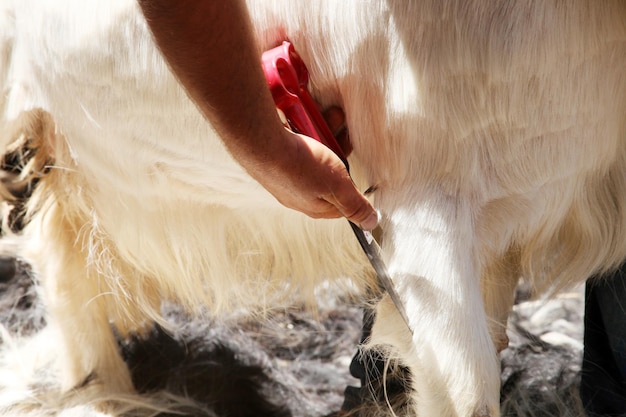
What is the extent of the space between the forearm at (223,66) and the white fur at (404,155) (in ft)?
0.44

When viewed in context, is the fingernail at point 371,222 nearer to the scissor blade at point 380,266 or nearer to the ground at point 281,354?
the scissor blade at point 380,266

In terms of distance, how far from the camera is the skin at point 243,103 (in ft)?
1.69

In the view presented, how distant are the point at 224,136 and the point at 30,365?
2.72ft

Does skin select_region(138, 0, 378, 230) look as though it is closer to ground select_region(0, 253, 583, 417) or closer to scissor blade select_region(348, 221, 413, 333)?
scissor blade select_region(348, 221, 413, 333)

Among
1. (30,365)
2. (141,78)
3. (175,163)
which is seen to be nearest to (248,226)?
(175,163)

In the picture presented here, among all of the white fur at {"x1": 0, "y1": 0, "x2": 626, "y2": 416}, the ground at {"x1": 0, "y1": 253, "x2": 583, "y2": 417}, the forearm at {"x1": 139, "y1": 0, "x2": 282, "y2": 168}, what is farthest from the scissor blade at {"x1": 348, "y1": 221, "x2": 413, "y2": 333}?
the ground at {"x1": 0, "y1": 253, "x2": 583, "y2": 417}

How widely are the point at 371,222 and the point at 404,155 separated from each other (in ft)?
0.21

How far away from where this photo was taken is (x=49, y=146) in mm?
1014

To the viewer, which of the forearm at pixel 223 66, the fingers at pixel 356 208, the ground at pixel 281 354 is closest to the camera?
the forearm at pixel 223 66

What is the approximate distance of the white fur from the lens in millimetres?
637

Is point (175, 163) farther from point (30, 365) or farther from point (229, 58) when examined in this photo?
point (30, 365)

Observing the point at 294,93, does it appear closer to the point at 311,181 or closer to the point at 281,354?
the point at 311,181

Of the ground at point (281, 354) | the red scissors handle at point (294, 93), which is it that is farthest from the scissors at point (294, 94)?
the ground at point (281, 354)

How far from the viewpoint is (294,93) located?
2.19ft
